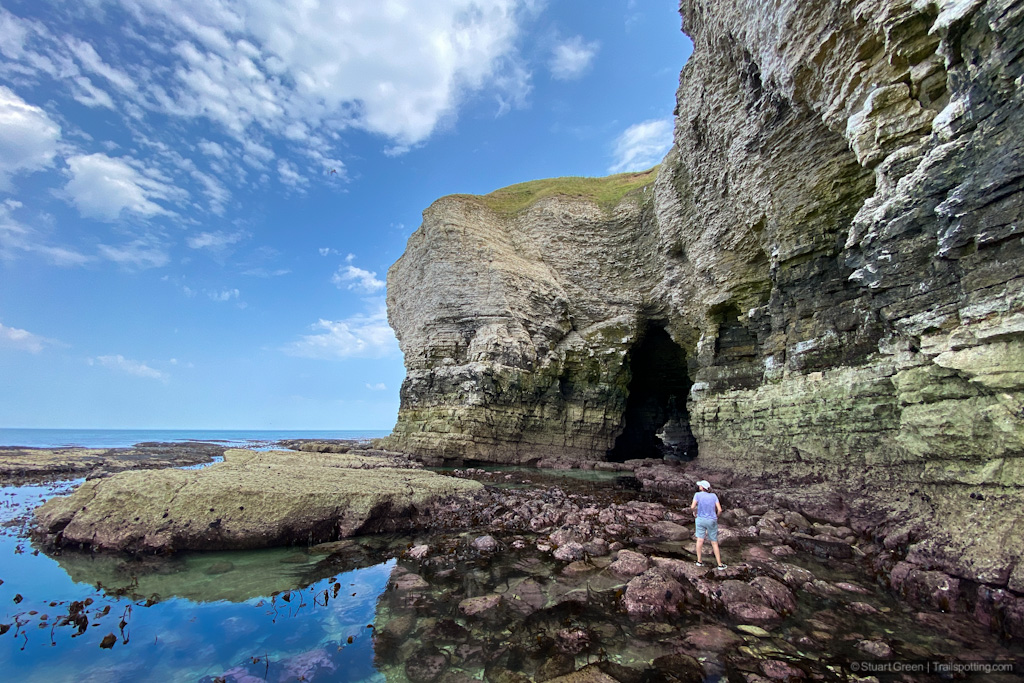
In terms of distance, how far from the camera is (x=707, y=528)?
312 inches

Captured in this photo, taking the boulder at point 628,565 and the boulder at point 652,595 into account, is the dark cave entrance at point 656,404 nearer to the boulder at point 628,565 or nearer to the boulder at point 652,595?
the boulder at point 628,565

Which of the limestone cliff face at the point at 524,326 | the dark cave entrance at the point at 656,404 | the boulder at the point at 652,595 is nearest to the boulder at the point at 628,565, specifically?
the boulder at the point at 652,595

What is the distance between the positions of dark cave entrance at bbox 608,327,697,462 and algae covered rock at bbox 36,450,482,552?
79.0 ft

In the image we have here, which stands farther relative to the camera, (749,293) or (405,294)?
(405,294)

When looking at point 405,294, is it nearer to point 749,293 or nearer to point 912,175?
point 749,293

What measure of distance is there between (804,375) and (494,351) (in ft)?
55.9

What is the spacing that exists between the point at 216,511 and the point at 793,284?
18770 millimetres

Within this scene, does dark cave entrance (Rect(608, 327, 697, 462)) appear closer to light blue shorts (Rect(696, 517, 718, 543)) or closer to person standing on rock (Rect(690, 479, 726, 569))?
person standing on rock (Rect(690, 479, 726, 569))

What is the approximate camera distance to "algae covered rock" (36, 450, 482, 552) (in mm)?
7812

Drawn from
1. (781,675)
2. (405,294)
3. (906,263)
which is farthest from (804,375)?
(405,294)

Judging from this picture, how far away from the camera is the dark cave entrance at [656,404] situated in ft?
103

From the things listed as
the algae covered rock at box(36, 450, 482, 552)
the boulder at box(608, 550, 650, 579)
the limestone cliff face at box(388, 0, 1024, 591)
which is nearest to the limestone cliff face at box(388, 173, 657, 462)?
the limestone cliff face at box(388, 0, 1024, 591)

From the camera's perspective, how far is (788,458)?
555 inches

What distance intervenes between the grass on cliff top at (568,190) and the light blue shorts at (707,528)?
1171 inches
